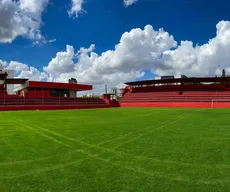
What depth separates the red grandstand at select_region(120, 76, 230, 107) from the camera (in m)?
46.8

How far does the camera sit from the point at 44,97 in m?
46.8

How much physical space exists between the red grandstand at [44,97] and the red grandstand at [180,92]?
8075mm

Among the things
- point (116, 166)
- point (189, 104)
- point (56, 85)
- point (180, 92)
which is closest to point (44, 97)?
point (56, 85)

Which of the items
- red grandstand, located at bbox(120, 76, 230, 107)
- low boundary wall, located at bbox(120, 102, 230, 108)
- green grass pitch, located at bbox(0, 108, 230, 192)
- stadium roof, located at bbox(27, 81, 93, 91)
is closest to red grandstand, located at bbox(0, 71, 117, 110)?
stadium roof, located at bbox(27, 81, 93, 91)

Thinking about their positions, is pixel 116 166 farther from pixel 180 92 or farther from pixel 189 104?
pixel 180 92

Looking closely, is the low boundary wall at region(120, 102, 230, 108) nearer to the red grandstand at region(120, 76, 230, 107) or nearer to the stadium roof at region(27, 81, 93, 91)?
the red grandstand at region(120, 76, 230, 107)

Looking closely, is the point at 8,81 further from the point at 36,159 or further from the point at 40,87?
the point at 36,159

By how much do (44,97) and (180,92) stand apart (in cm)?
3110

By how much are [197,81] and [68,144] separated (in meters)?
54.6

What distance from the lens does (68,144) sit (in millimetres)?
6883

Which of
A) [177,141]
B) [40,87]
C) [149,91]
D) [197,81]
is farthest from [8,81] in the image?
[177,141]

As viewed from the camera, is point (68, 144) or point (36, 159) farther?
point (68, 144)

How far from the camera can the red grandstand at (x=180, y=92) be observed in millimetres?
46844

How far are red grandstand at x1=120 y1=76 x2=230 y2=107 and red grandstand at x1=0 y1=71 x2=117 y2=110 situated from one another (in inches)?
318
